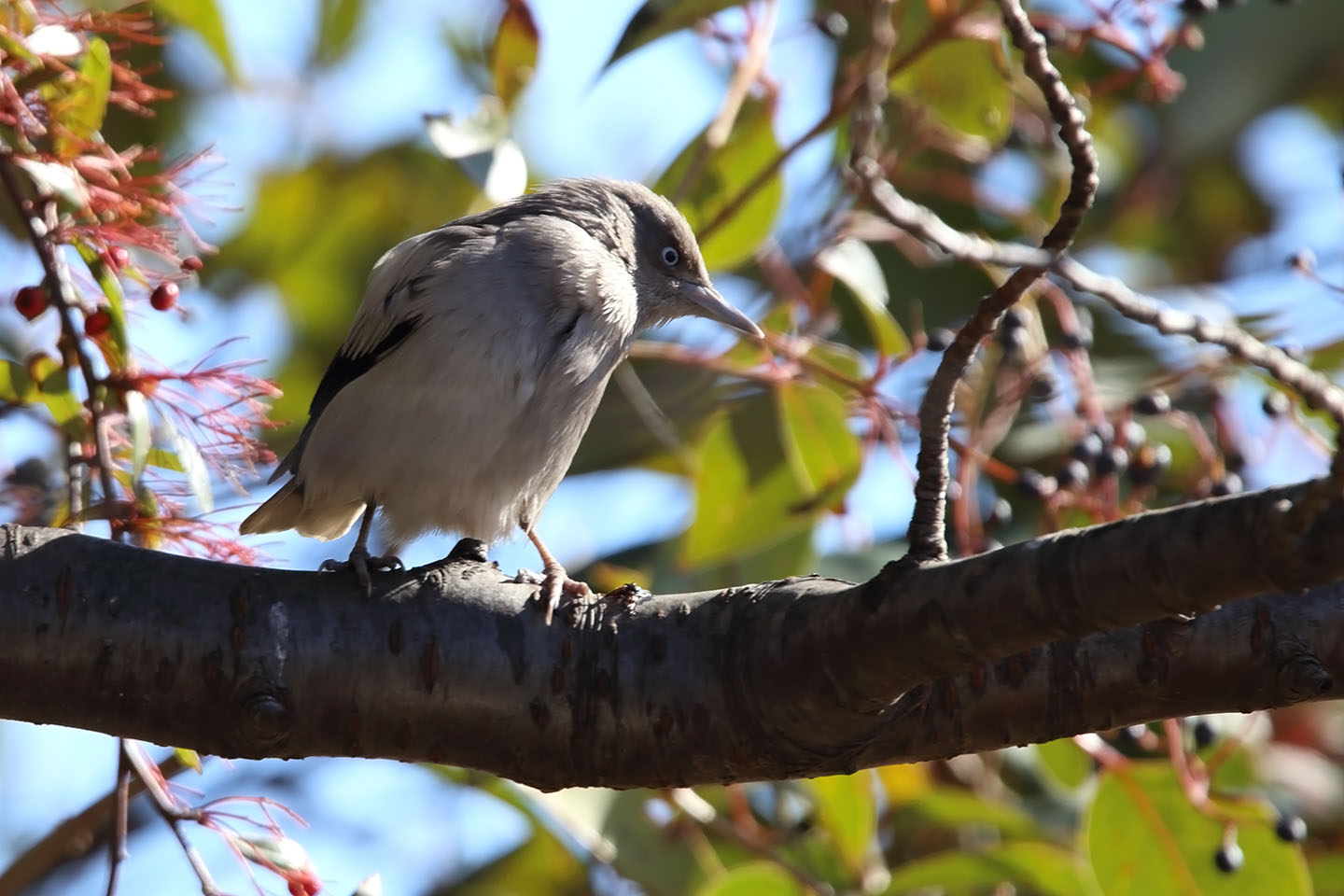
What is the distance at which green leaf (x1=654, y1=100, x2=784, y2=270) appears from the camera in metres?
4.86

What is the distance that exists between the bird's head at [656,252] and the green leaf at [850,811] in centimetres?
151

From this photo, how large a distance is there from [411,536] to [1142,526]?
2.66 meters

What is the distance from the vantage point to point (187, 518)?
321cm

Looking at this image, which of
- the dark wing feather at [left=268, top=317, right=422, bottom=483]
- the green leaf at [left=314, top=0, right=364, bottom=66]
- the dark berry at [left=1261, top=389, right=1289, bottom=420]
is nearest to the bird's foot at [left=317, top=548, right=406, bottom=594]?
the dark wing feather at [left=268, top=317, right=422, bottom=483]

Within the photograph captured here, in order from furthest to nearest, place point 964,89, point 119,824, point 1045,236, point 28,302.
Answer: point 964,89 < point 28,302 < point 119,824 < point 1045,236

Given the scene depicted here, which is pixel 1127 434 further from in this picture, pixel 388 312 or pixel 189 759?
pixel 189 759

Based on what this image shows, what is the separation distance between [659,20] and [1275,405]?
2263 mm

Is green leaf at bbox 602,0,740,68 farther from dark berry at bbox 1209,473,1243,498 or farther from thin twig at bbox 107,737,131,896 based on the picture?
thin twig at bbox 107,737,131,896

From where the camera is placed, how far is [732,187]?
4.95 m

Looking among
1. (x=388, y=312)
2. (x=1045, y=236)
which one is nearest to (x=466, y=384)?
(x=388, y=312)

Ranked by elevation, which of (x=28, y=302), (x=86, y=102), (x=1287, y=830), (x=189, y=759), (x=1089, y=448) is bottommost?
(x=1287, y=830)

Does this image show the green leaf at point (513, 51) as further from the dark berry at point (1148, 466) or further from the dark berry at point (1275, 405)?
the dark berry at point (1275, 405)

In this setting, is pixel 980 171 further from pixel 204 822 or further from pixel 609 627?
pixel 204 822

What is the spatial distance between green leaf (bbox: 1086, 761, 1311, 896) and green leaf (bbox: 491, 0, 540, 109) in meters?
2.71
